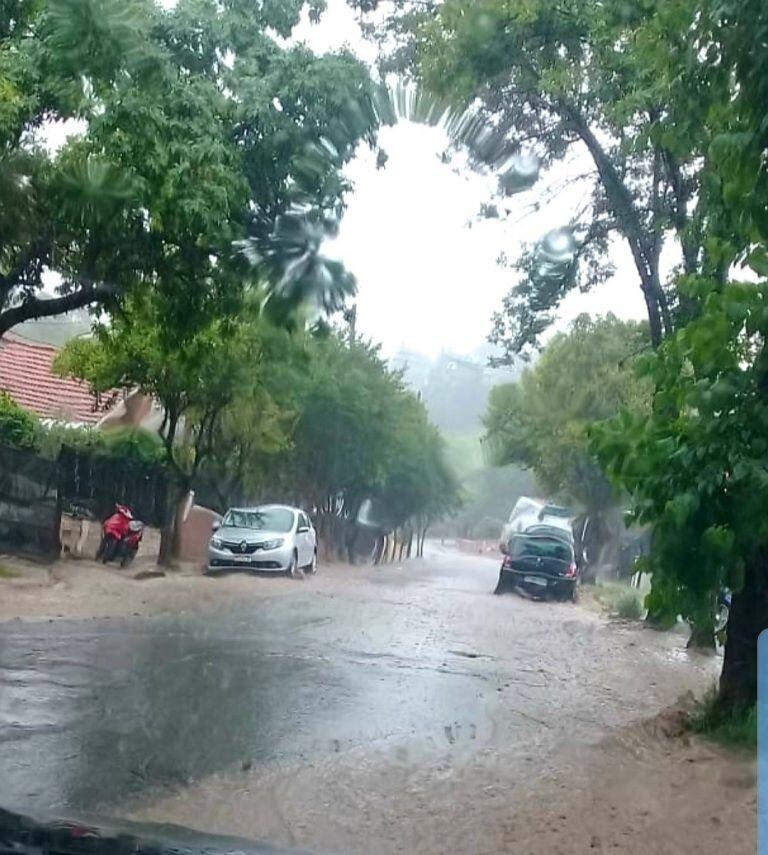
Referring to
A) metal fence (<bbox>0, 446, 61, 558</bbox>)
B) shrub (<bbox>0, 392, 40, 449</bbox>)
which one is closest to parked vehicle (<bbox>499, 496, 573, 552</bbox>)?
metal fence (<bbox>0, 446, 61, 558</bbox>)

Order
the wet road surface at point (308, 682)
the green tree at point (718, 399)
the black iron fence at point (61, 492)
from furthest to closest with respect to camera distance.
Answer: the black iron fence at point (61, 492) → the wet road surface at point (308, 682) → the green tree at point (718, 399)

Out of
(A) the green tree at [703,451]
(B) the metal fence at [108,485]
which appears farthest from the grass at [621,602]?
(B) the metal fence at [108,485]

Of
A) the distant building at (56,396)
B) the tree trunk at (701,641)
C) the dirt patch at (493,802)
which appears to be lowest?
the dirt patch at (493,802)

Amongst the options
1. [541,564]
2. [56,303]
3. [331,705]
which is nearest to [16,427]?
[56,303]

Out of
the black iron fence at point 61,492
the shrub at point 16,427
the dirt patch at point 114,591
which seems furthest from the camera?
the shrub at point 16,427

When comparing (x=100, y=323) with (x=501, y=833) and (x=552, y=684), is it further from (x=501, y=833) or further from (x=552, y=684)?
(x=501, y=833)

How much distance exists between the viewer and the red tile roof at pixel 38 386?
752 inches

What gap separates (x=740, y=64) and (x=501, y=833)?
4991mm

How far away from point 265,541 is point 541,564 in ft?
12.2

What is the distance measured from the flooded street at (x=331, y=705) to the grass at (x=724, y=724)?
30.9 inches

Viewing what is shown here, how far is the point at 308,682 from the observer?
11594 mm

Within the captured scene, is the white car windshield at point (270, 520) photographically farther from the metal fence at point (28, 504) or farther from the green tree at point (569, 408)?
the metal fence at point (28, 504)

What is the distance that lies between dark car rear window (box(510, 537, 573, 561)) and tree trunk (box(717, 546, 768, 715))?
21.5 ft

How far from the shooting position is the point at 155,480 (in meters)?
18.4
